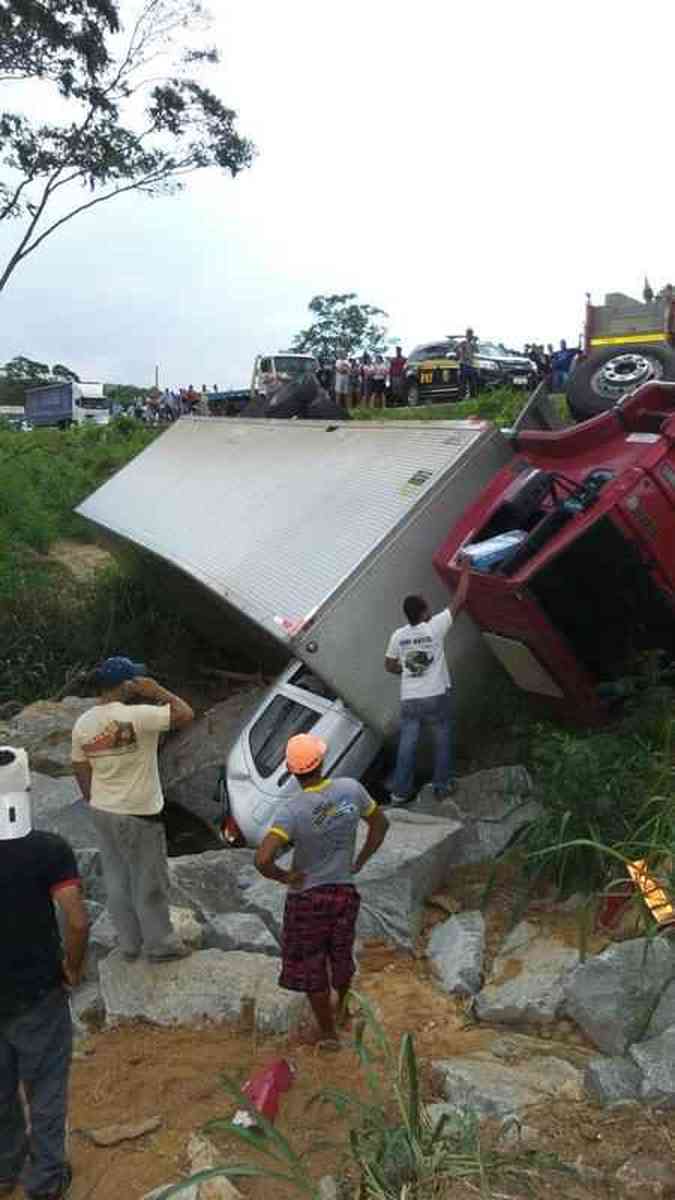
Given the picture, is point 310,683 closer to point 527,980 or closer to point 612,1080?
point 527,980

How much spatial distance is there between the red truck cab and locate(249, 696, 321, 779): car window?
1.19 metres

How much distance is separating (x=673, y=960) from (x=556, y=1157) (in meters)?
1.11

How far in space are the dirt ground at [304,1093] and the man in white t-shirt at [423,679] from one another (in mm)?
1510

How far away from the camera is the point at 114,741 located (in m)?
4.84

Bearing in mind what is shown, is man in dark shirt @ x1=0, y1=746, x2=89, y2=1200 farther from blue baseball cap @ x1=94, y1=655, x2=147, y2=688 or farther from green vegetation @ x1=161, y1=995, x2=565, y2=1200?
blue baseball cap @ x1=94, y1=655, x2=147, y2=688

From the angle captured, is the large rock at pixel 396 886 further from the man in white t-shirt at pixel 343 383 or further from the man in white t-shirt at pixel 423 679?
the man in white t-shirt at pixel 343 383

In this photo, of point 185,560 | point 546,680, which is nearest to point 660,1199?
point 546,680

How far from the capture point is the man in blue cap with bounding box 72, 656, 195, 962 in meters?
4.82

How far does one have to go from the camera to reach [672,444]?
635 cm

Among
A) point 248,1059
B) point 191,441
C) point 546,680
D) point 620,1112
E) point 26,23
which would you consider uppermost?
point 26,23

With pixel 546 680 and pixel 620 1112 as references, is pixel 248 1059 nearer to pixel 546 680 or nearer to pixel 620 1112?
pixel 620 1112

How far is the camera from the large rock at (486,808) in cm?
622

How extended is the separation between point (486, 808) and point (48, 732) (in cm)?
474

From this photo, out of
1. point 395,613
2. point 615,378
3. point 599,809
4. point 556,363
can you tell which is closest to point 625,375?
point 615,378
